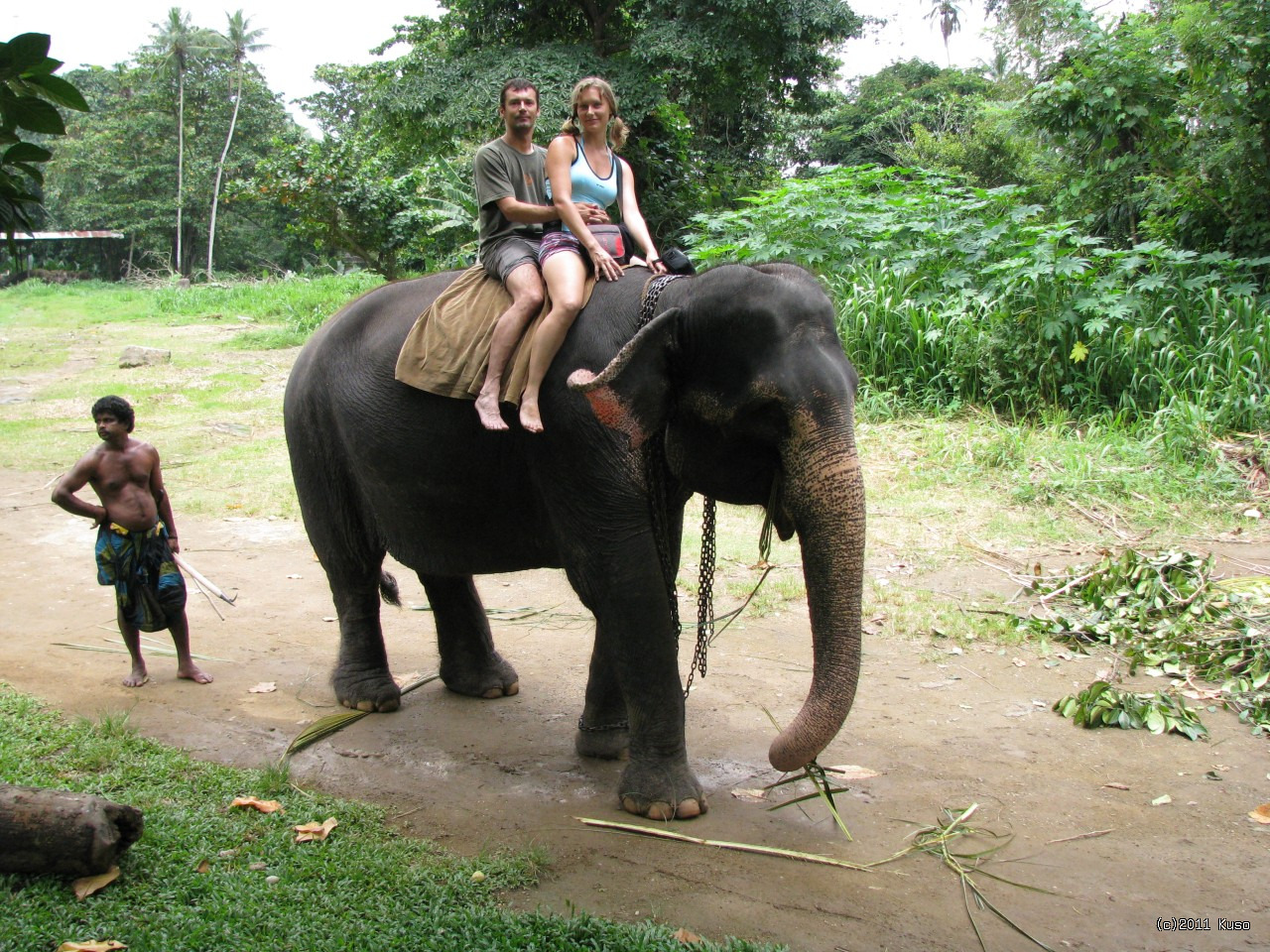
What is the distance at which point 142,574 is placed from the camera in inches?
200

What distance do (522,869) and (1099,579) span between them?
4193 mm

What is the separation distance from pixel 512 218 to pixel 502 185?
0.56 ft

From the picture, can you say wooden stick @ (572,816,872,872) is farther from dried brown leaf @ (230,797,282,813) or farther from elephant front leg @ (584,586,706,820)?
dried brown leaf @ (230,797,282,813)

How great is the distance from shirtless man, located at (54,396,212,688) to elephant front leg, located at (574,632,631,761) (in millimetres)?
2173

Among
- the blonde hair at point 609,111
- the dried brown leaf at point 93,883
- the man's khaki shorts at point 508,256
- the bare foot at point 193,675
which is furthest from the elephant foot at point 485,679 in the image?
the blonde hair at point 609,111

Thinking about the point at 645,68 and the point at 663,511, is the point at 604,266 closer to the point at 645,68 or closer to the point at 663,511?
the point at 663,511

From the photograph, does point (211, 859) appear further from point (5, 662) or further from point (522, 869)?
point (5, 662)

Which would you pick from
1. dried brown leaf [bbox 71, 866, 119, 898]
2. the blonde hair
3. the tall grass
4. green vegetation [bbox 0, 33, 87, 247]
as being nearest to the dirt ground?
dried brown leaf [bbox 71, 866, 119, 898]

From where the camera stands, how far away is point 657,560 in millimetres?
3969

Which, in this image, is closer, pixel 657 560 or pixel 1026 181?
pixel 657 560

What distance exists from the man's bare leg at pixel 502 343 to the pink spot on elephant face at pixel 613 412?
0.48 metres

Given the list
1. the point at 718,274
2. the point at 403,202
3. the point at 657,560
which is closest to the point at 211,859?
the point at 657,560

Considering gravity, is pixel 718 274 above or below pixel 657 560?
above

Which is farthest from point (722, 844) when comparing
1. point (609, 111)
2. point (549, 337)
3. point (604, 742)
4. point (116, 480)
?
point (116, 480)
